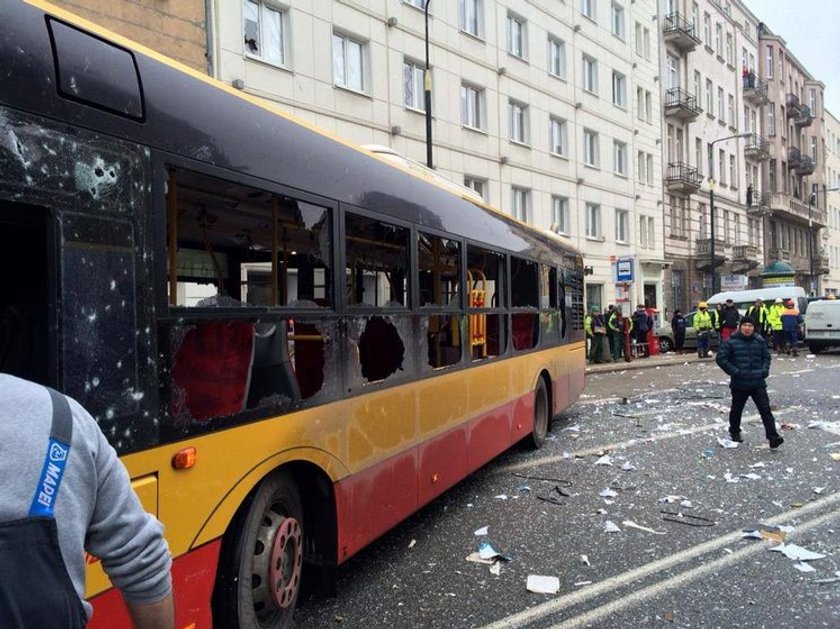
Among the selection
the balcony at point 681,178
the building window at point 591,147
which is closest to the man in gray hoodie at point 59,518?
the building window at point 591,147

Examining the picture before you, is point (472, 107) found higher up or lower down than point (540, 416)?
higher up

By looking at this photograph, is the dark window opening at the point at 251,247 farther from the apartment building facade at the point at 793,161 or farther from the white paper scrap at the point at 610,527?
the apartment building facade at the point at 793,161

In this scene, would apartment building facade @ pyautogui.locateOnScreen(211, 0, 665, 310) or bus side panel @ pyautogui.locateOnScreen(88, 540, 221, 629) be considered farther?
apartment building facade @ pyautogui.locateOnScreen(211, 0, 665, 310)

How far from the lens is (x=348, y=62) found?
18844 mm

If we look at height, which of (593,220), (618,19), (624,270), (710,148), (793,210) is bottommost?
(624,270)

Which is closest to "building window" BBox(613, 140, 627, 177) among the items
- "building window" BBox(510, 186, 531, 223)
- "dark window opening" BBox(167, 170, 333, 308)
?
"building window" BBox(510, 186, 531, 223)

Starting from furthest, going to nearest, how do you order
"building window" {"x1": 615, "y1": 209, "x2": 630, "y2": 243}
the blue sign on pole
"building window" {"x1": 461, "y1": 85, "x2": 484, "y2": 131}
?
"building window" {"x1": 615, "y1": 209, "x2": 630, "y2": 243} < "building window" {"x1": 461, "y1": 85, "x2": 484, "y2": 131} < the blue sign on pole

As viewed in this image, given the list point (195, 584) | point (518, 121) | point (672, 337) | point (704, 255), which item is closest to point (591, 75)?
point (518, 121)

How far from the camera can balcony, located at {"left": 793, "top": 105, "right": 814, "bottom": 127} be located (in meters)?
58.9

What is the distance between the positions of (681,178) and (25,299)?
38.0m

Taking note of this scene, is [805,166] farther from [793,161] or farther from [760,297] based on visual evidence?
[760,297]

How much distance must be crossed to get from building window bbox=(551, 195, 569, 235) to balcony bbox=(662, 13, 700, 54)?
14623 millimetres

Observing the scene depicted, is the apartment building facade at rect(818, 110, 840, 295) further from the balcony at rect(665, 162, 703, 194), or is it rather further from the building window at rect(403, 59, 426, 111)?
the building window at rect(403, 59, 426, 111)

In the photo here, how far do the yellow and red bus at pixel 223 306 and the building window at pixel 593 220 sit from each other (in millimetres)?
25361
